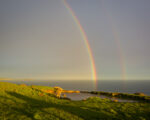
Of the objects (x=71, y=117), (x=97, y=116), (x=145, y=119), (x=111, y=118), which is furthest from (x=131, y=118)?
(x=71, y=117)

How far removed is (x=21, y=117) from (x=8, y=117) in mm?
1249

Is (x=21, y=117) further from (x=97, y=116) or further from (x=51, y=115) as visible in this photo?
(x=97, y=116)

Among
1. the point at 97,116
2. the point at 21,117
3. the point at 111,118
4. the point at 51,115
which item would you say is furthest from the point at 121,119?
the point at 21,117

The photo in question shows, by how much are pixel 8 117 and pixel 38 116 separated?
2.83 meters

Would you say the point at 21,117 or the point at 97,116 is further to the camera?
the point at 97,116

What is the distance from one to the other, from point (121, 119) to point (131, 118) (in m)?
1.32

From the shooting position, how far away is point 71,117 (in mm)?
12062

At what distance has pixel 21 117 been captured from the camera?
37.0 ft

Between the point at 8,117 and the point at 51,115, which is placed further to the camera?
the point at 51,115

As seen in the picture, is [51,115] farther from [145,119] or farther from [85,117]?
[145,119]

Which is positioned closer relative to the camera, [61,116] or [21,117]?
[21,117]

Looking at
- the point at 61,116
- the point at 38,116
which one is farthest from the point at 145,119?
the point at 38,116

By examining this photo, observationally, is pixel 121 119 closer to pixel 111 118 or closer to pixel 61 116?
pixel 111 118

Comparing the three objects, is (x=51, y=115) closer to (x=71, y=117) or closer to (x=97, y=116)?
(x=71, y=117)
